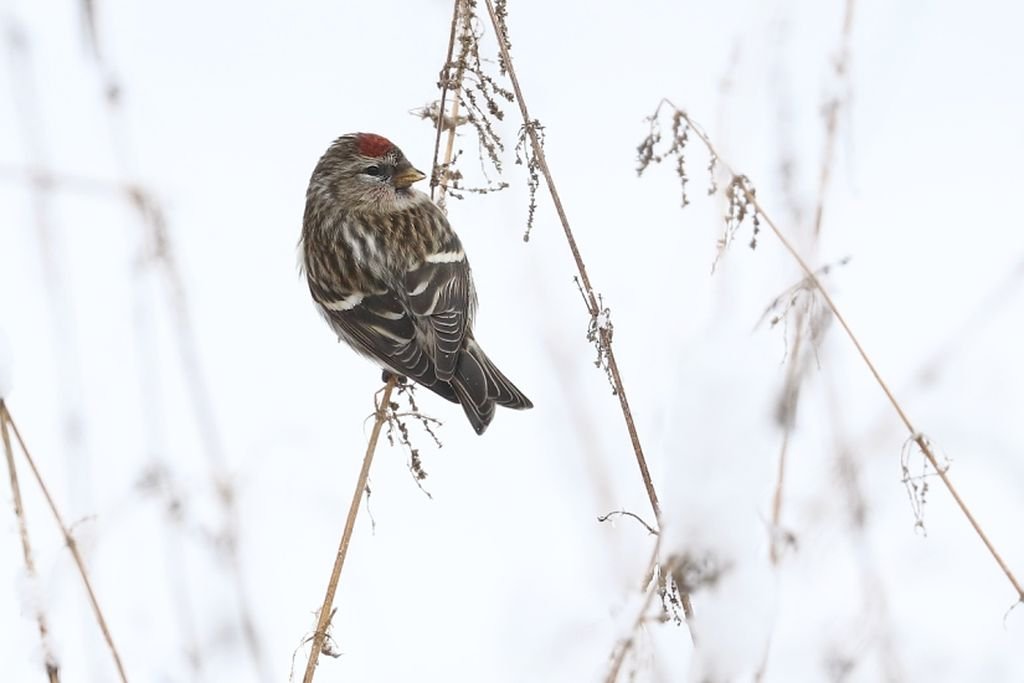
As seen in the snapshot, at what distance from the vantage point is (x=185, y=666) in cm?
242

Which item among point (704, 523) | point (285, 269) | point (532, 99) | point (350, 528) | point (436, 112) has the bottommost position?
point (704, 523)

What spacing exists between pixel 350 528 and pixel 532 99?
7.21 ft

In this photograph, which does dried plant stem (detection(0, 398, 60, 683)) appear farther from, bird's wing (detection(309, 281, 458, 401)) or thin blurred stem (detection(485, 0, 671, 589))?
bird's wing (detection(309, 281, 458, 401))

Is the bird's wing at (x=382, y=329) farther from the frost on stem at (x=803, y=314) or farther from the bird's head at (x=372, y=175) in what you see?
the frost on stem at (x=803, y=314)

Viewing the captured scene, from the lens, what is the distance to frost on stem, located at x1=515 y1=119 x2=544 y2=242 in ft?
8.29

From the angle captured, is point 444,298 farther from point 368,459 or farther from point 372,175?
point 368,459

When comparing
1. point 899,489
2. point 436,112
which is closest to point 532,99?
point 436,112

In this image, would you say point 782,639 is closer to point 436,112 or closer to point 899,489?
point 899,489

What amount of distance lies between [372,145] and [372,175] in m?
0.10

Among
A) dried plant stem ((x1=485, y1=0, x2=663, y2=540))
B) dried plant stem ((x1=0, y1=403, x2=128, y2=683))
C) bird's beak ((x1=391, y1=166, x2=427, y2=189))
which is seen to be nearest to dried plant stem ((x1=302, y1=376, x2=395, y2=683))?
dried plant stem ((x1=0, y1=403, x2=128, y2=683))

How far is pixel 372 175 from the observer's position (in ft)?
13.9

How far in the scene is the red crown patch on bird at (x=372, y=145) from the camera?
418cm

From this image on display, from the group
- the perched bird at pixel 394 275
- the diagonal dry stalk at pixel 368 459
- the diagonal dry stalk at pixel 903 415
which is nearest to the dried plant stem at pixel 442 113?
the diagonal dry stalk at pixel 368 459

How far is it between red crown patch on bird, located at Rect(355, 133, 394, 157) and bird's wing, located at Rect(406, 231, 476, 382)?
0.35 meters
